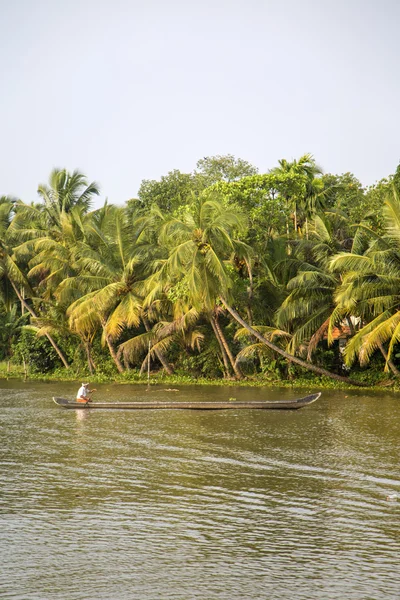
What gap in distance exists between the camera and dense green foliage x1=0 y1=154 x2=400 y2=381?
23.1m

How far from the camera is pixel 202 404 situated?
19.3m

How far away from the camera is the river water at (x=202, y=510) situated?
671 centimetres

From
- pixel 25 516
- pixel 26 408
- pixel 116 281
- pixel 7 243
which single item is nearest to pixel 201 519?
pixel 25 516

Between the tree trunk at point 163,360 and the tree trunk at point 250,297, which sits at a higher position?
the tree trunk at point 250,297

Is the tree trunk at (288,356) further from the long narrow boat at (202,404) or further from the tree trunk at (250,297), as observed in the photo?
the long narrow boat at (202,404)

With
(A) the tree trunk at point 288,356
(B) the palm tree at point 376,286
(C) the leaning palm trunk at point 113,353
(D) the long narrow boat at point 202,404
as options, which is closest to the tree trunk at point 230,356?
(A) the tree trunk at point 288,356

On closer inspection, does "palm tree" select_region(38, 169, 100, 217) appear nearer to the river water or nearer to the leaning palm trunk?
the leaning palm trunk

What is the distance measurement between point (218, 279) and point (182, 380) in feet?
21.8

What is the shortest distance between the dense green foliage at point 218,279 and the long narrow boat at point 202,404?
3.38 m

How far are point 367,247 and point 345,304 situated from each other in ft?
9.39

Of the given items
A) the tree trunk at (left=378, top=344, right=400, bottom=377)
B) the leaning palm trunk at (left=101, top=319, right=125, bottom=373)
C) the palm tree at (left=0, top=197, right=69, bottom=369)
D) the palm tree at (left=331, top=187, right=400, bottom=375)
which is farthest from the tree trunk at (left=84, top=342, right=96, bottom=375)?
the palm tree at (left=331, top=187, right=400, bottom=375)

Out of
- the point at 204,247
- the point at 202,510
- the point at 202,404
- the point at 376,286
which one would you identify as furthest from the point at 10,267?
the point at 202,510

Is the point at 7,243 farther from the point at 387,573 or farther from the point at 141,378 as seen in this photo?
the point at 387,573

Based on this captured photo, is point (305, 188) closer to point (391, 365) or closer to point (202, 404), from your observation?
point (391, 365)
